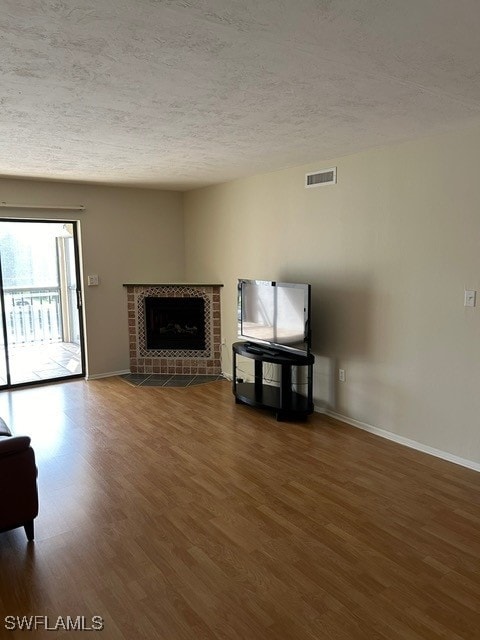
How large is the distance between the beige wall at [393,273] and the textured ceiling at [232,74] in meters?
0.35

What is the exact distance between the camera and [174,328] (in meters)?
6.14

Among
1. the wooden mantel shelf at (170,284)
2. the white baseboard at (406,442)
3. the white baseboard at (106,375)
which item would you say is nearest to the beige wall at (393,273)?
the white baseboard at (406,442)

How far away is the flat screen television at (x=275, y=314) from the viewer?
169 inches

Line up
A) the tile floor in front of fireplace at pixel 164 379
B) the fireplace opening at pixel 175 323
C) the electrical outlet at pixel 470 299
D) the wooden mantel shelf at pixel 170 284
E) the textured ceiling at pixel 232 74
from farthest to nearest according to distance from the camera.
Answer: the fireplace opening at pixel 175 323 → the wooden mantel shelf at pixel 170 284 → the tile floor in front of fireplace at pixel 164 379 → the electrical outlet at pixel 470 299 → the textured ceiling at pixel 232 74

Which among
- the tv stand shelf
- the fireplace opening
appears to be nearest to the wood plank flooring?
the tv stand shelf

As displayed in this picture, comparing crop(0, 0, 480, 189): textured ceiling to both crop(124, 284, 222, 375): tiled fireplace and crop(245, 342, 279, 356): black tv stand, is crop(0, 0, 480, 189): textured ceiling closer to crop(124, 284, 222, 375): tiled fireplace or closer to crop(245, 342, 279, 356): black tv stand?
crop(245, 342, 279, 356): black tv stand

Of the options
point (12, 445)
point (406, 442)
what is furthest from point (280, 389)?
point (12, 445)

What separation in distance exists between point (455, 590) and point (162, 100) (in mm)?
2894

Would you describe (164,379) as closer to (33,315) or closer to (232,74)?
(33,315)

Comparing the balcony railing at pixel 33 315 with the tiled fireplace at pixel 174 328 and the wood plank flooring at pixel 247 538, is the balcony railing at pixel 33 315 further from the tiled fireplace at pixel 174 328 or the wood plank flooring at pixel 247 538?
the wood plank flooring at pixel 247 538

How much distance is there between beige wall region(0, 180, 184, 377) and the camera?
19.0 feet

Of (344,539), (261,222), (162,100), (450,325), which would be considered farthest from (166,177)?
(344,539)

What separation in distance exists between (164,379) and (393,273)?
3288 mm

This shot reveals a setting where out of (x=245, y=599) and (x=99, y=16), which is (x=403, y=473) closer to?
(x=245, y=599)
